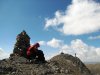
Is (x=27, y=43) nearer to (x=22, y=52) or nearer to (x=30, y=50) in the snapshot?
(x=22, y=52)

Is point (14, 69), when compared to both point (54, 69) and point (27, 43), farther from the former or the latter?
point (27, 43)

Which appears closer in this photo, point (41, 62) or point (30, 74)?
point (30, 74)

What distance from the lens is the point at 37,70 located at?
24094mm

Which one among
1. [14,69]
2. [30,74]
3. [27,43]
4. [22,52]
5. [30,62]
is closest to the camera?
[30,74]

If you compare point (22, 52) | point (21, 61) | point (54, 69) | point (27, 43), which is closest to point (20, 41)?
point (27, 43)

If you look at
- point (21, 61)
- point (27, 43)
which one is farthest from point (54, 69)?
point (27, 43)

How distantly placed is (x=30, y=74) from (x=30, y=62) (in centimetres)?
600

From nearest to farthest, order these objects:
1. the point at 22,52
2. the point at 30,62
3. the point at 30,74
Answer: the point at 30,74, the point at 30,62, the point at 22,52

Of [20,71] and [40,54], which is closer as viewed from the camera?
[20,71]

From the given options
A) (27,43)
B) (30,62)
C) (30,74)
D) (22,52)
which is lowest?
(30,74)

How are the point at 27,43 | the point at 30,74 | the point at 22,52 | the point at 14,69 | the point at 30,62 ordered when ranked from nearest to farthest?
1. the point at 30,74
2. the point at 14,69
3. the point at 30,62
4. the point at 22,52
5. the point at 27,43

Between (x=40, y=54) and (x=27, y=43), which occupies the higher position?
(x=27, y=43)

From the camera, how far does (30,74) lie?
72.5 ft

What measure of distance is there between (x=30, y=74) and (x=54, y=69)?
367cm
